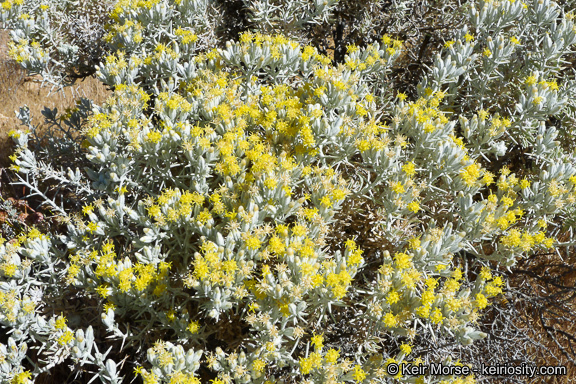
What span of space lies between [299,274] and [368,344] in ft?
2.03

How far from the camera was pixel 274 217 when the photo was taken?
2.33 metres

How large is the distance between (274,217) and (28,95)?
5618 mm

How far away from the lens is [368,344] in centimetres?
230

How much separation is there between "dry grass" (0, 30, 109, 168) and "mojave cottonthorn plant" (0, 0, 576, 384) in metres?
2.69

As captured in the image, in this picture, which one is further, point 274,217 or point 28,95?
point 28,95

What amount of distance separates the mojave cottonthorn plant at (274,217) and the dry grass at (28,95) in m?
2.69

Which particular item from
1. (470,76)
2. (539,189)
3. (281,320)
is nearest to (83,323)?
(281,320)

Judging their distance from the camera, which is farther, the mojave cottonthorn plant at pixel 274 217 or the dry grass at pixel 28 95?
the dry grass at pixel 28 95

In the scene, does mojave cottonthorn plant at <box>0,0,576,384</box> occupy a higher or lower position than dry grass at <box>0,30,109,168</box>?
higher

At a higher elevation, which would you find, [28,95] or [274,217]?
[274,217]

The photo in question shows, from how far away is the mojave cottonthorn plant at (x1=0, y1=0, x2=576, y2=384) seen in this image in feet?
6.89

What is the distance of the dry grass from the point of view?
576 centimetres

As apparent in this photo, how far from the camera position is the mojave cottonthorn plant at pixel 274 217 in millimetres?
2102

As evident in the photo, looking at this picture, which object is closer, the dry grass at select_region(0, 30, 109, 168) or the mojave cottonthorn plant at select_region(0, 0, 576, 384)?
the mojave cottonthorn plant at select_region(0, 0, 576, 384)
